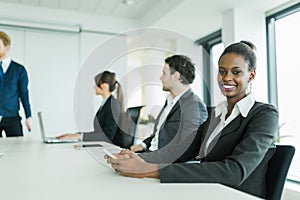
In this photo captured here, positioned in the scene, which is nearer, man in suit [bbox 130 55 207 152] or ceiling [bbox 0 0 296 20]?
man in suit [bbox 130 55 207 152]

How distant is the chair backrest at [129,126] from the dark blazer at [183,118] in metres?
0.58

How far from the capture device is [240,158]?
90 cm

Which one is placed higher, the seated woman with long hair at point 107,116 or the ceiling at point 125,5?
the ceiling at point 125,5

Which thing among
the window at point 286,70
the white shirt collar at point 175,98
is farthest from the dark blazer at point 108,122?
the window at point 286,70

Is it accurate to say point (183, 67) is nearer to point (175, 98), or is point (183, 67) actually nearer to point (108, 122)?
point (175, 98)

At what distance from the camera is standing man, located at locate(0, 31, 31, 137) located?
2.66m

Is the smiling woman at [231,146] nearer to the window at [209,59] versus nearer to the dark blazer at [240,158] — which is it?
the dark blazer at [240,158]

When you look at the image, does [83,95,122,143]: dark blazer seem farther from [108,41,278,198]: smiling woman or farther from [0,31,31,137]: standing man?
[108,41,278,198]: smiling woman

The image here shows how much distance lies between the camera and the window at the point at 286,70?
303 centimetres

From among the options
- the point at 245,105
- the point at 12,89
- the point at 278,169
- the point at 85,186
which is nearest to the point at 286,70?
the point at 245,105

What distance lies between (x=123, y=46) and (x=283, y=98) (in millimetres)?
2397

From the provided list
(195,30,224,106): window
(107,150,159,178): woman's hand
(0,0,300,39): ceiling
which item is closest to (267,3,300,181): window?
(0,0,300,39): ceiling

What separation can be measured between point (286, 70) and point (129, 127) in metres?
1.86

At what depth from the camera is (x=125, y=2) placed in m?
3.78
